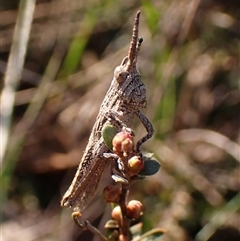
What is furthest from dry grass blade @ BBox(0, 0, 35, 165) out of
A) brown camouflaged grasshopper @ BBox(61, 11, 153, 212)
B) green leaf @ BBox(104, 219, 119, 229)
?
green leaf @ BBox(104, 219, 119, 229)

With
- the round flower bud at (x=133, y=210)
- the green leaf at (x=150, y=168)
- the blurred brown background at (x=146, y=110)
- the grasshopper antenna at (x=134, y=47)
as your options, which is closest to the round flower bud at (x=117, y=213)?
the round flower bud at (x=133, y=210)

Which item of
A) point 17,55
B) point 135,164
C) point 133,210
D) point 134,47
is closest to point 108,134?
point 135,164

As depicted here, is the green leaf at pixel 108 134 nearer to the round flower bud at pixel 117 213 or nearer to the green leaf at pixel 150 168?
the green leaf at pixel 150 168

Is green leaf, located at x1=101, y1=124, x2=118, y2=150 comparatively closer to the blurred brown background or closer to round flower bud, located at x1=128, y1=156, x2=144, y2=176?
round flower bud, located at x1=128, y1=156, x2=144, y2=176

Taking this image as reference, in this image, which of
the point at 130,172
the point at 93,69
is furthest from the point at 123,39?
the point at 130,172

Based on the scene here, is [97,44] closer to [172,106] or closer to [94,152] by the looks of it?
[172,106]

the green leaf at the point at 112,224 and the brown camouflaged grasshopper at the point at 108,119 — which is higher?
the brown camouflaged grasshopper at the point at 108,119
